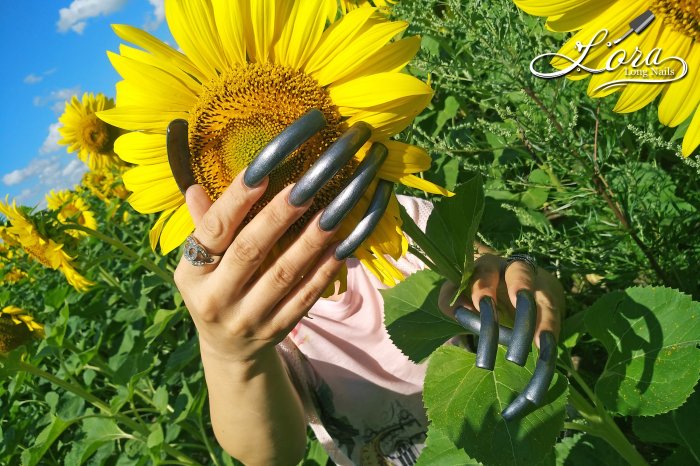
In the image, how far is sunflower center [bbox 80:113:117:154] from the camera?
15.1 feet

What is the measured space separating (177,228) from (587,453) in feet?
2.97

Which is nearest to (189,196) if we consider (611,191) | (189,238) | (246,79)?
(189,238)

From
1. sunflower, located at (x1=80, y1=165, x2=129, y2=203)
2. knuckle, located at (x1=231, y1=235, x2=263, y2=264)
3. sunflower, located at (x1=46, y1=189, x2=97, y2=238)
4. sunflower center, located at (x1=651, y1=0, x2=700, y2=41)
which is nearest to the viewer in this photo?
sunflower center, located at (x1=651, y1=0, x2=700, y2=41)

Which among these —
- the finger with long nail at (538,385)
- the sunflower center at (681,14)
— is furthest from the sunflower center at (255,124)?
the sunflower center at (681,14)

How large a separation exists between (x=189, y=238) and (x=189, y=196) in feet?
0.28

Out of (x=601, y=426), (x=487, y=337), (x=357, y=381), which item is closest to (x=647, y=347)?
(x=601, y=426)

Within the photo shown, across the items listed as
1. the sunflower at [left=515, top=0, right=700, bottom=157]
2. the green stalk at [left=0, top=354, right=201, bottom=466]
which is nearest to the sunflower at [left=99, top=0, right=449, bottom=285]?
the sunflower at [left=515, top=0, right=700, bottom=157]

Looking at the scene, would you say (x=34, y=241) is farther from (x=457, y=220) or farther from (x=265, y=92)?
(x=457, y=220)

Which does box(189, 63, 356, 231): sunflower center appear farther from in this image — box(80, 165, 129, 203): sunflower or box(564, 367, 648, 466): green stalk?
box(80, 165, 129, 203): sunflower

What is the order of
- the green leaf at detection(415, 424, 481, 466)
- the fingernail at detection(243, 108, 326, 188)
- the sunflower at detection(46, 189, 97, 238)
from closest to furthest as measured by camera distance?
the fingernail at detection(243, 108, 326, 188)
the green leaf at detection(415, 424, 481, 466)
the sunflower at detection(46, 189, 97, 238)

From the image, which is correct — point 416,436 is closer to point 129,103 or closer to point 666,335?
point 666,335

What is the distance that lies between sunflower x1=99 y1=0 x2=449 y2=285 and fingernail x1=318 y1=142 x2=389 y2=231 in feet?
0.21

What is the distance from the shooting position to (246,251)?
0.92 m

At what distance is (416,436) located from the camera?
6.54ft
